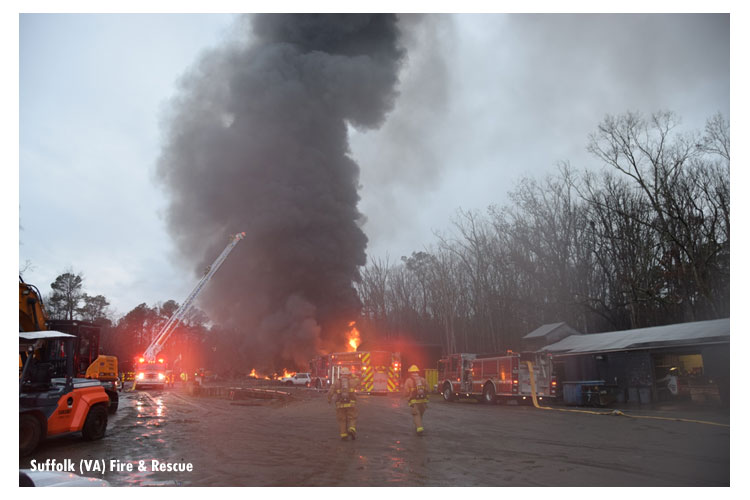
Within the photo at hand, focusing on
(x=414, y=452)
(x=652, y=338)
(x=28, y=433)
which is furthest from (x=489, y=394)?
(x=28, y=433)

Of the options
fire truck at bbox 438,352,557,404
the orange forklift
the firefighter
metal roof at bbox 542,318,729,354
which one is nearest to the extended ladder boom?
fire truck at bbox 438,352,557,404

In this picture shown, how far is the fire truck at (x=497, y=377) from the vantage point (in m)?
19.9

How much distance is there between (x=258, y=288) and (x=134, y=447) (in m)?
31.4

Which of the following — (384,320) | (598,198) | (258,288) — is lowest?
(384,320)

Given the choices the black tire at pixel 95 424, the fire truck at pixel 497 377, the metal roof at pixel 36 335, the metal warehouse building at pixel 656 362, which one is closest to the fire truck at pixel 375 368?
the fire truck at pixel 497 377

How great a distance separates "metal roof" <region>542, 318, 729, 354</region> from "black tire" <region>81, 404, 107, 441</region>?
17789 millimetres

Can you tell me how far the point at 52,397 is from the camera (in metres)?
8.60

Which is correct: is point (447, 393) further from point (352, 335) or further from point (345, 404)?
point (352, 335)

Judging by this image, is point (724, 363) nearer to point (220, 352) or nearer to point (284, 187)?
point (284, 187)

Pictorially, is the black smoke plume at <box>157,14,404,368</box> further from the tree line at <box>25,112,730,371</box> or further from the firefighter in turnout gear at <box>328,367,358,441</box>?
the firefighter in turnout gear at <box>328,367,358,441</box>

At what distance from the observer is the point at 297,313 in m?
38.0

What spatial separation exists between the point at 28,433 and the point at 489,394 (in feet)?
56.5

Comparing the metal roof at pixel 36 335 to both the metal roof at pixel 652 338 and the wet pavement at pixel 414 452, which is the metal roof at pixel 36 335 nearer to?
the wet pavement at pixel 414 452
